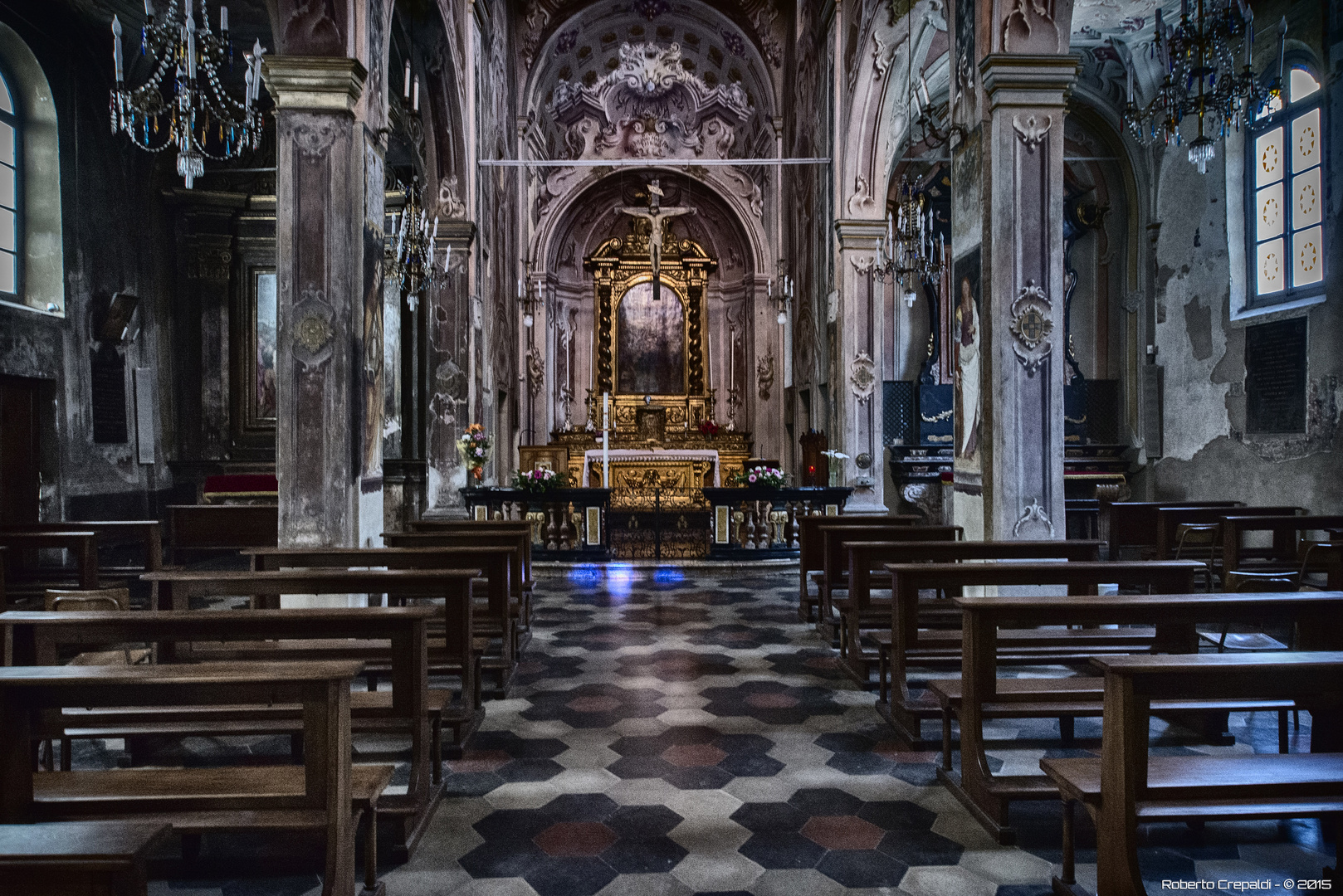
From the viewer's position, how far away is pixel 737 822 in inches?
124

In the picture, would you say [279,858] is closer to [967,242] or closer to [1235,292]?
[967,242]

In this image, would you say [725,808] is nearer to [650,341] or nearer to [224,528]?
[224,528]

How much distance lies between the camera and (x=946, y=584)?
4.02 meters

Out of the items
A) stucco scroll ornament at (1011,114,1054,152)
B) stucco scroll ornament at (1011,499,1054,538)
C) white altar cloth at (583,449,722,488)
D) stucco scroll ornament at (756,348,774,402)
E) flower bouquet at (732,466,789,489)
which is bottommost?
stucco scroll ornament at (1011,499,1054,538)

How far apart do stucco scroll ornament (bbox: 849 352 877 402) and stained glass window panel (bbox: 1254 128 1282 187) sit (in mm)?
5013

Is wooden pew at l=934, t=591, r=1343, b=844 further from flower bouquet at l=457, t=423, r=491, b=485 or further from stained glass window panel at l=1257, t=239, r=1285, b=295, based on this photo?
stained glass window panel at l=1257, t=239, r=1285, b=295

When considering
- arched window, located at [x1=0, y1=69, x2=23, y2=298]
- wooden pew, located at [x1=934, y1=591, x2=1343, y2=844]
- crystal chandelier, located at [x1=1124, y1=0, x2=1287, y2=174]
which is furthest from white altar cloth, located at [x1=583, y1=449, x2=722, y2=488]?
wooden pew, located at [x1=934, y1=591, x2=1343, y2=844]

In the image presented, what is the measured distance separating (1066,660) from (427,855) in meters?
2.90

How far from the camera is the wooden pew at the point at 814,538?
6727mm

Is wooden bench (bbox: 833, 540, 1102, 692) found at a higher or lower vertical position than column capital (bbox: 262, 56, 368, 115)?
lower

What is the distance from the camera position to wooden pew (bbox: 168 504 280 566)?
7766mm

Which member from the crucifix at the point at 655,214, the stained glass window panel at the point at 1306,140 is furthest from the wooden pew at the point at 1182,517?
the crucifix at the point at 655,214

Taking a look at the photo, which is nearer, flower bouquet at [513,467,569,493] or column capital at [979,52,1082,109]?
column capital at [979,52,1082,109]

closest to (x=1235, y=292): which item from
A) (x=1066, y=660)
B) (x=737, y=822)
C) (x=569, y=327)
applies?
(x=1066, y=660)
